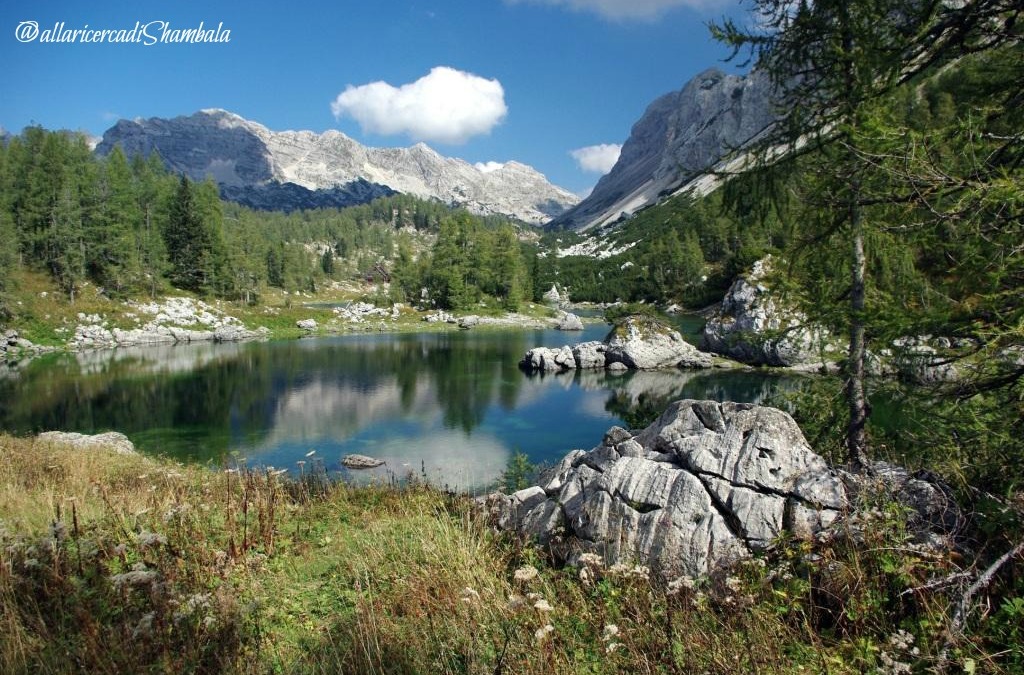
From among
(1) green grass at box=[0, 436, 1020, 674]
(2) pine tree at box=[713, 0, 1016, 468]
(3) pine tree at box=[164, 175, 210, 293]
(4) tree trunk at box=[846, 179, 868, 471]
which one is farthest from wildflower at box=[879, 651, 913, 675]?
(3) pine tree at box=[164, 175, 210, 293]

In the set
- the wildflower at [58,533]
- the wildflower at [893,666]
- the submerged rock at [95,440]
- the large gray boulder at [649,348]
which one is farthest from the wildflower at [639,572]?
the large gray boulder at [649,348]

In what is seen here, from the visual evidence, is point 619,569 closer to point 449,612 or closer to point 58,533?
point 449,612

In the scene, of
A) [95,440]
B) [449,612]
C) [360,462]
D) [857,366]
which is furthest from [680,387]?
[449,612]

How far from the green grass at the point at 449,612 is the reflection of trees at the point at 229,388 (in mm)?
17821

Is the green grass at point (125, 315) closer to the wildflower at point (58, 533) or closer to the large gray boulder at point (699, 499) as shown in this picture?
the wildflower at point (58, 533)

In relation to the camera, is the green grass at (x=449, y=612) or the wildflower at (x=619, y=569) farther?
the wildflower at (x=619, y=569)

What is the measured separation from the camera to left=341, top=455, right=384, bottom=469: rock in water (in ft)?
65.4

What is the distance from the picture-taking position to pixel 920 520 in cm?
495

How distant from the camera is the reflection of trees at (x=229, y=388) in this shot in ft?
85.2

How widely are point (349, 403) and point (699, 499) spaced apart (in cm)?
2788

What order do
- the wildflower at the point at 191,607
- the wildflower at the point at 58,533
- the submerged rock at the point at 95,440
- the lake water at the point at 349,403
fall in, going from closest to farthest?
the wildflower at the point at 191,607, the wildflower at the point at 58,533, the submerged rock at the point at 95,440, the lake water at the point at 349,403

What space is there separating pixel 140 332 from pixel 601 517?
67.4 meters

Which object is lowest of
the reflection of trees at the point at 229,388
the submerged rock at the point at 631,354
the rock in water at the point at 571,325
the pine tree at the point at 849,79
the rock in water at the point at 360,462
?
the rock in water at the point at 360,462

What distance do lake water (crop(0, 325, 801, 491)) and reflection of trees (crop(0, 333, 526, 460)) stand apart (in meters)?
0.13
